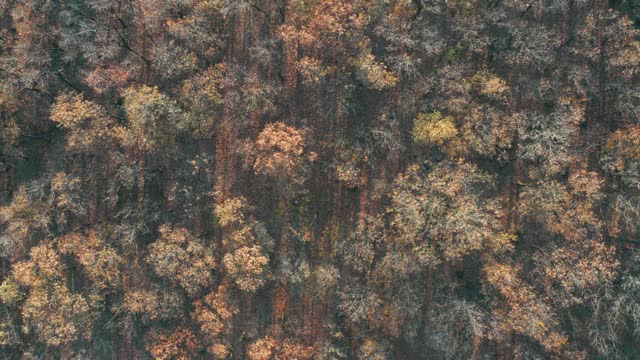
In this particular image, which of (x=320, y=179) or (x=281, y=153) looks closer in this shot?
(x=281, y=153)

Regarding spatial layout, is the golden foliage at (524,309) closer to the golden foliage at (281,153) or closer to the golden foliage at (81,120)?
the golden foliage at (281,153)

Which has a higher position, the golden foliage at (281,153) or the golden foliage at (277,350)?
the golden foliage at (281,153)

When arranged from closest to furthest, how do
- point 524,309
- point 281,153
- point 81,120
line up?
Result: point 281,153 → point 524,309 → point 81,120

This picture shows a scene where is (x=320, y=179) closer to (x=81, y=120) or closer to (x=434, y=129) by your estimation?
(x=434, y=129)

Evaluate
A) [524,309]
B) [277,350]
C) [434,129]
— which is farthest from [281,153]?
[524,309]

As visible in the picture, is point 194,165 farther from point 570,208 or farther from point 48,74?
point 570,208

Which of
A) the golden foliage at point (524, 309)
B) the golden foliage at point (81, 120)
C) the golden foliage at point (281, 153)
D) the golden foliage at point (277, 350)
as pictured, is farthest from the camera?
the golden foliage at point (277, 350)

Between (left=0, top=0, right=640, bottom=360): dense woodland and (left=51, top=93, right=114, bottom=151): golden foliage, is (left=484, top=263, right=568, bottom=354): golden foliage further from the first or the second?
(left=51, top=93, right=114, bottom=151): golden foliage

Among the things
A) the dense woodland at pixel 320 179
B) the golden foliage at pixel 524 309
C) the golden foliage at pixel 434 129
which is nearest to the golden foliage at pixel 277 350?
the dense woodland at pixel 320 179
